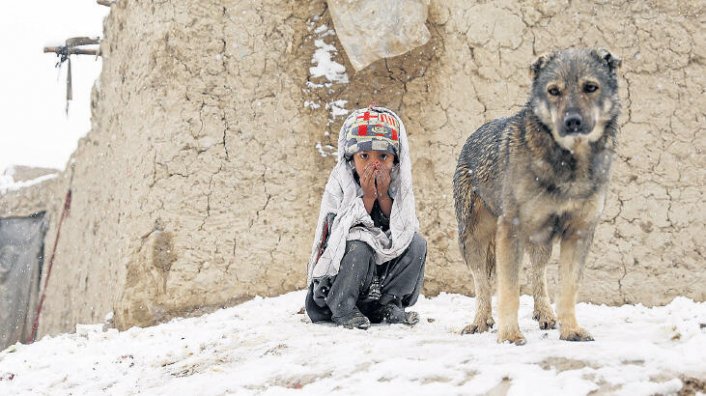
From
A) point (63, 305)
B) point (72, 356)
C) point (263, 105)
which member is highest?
point (263, 105)

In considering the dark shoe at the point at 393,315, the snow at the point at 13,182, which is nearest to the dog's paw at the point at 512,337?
the dark shoe at the point at 393,315

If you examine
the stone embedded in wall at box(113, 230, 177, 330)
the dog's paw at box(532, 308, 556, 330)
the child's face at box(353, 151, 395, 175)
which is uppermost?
the child's face at box(353, 151, 395, 175)

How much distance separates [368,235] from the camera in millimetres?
4020

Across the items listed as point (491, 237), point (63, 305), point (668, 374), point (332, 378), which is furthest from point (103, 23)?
point (668, 374)

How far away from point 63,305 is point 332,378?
7720 millimetres

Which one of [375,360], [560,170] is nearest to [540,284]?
[560,170]

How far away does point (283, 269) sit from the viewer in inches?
248

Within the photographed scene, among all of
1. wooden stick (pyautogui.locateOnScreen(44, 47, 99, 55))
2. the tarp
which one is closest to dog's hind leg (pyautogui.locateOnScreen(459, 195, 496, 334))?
wooden stick (pyautogui.locateOnScreen(44, 47, 99, 55))

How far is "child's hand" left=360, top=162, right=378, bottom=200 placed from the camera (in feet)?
13.1

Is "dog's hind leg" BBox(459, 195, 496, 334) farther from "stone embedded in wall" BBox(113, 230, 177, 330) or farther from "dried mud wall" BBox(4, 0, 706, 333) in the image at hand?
"stone embedded in wall" BBox(113, 230, 177, 330)

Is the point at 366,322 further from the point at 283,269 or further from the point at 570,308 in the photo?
the point at 283,269

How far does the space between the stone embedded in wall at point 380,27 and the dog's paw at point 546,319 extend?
3301mm

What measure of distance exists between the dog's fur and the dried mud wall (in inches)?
117

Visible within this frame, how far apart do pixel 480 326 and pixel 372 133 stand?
1.25m
